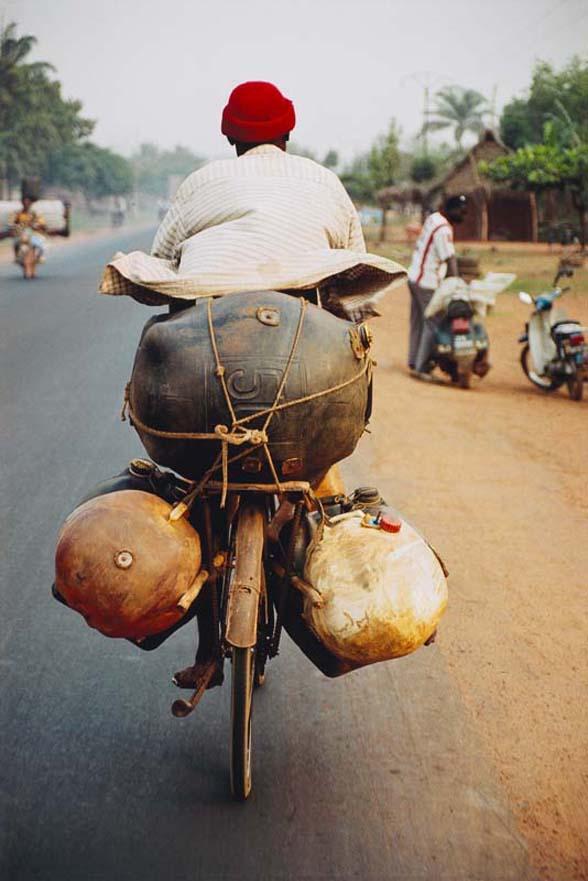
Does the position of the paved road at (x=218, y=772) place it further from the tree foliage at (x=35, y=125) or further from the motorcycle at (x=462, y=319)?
the tree foliage at (x=35, y=125)

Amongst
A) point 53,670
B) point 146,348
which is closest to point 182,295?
point 146,348

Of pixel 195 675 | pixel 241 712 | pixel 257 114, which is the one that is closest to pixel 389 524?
pixel 241 712

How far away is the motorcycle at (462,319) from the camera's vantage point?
10.2 metres

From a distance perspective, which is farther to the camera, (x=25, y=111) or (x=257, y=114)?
(x=25, y=111)

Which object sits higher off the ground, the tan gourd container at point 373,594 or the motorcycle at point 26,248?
the motorcycle at point 26,248

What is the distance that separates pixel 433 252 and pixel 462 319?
847 mm

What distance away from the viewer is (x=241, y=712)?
8.64 feet

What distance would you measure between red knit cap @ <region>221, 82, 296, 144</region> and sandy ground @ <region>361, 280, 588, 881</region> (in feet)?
7.01

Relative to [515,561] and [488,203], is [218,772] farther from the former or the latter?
[488,203]

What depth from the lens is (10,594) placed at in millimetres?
4414

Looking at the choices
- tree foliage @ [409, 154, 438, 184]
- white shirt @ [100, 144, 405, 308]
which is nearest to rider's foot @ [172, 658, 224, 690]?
white shirt @ [100, 144, 405, 308]

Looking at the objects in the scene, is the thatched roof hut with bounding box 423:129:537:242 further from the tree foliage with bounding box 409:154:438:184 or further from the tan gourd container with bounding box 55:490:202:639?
the tan gourd container with bounding box 55:490:202:639

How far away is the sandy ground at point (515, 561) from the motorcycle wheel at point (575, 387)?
80 mm

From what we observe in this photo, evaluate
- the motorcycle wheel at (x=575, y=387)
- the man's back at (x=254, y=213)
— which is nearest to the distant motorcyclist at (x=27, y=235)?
the motorcycle wheel at (x=575, y=387)
